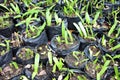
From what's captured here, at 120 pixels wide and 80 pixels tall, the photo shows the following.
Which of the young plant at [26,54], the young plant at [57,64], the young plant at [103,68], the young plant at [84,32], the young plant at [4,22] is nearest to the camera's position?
the young plant at [103,68]

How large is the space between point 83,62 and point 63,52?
0.99ft

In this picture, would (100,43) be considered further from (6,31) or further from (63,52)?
(6,31)

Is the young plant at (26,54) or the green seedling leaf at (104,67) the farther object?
the young plant at (26,54)

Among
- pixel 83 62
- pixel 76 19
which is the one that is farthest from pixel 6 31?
pixel 83 62

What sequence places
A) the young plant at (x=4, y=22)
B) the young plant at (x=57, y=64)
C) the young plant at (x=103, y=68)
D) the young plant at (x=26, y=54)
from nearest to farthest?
the young plant at (x=103, y=68), the young plant at (x=57, y=64), the young plant at (x=26, y=54), the young plant at (x=4, y=22)

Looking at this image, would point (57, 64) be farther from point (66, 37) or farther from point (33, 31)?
point (33, 31)

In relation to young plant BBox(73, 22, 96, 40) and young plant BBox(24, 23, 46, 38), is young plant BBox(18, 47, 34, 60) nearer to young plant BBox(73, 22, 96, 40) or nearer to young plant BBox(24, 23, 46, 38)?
young plant BBox(24, 23, 46, 38)

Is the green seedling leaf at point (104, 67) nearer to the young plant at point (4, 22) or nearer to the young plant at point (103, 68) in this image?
the young plant at point (103, 68)

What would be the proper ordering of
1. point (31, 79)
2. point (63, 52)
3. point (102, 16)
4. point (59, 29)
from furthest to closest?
point (102, 16)
point (59, 29)
point (63, 52)
point (31, 79)

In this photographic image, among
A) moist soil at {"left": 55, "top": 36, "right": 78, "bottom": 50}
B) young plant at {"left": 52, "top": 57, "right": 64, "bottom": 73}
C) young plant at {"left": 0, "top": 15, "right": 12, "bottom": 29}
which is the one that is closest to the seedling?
moist soil at {"left": 55, "top": 36, "right": 78, "bottom": 50}

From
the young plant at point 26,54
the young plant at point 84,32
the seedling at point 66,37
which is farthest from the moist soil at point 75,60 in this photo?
the young plant at point 26,54

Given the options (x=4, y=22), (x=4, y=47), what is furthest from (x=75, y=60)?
(x=4, y=22)

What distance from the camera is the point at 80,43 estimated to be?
2.95 m

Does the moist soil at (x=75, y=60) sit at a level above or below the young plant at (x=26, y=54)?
below
